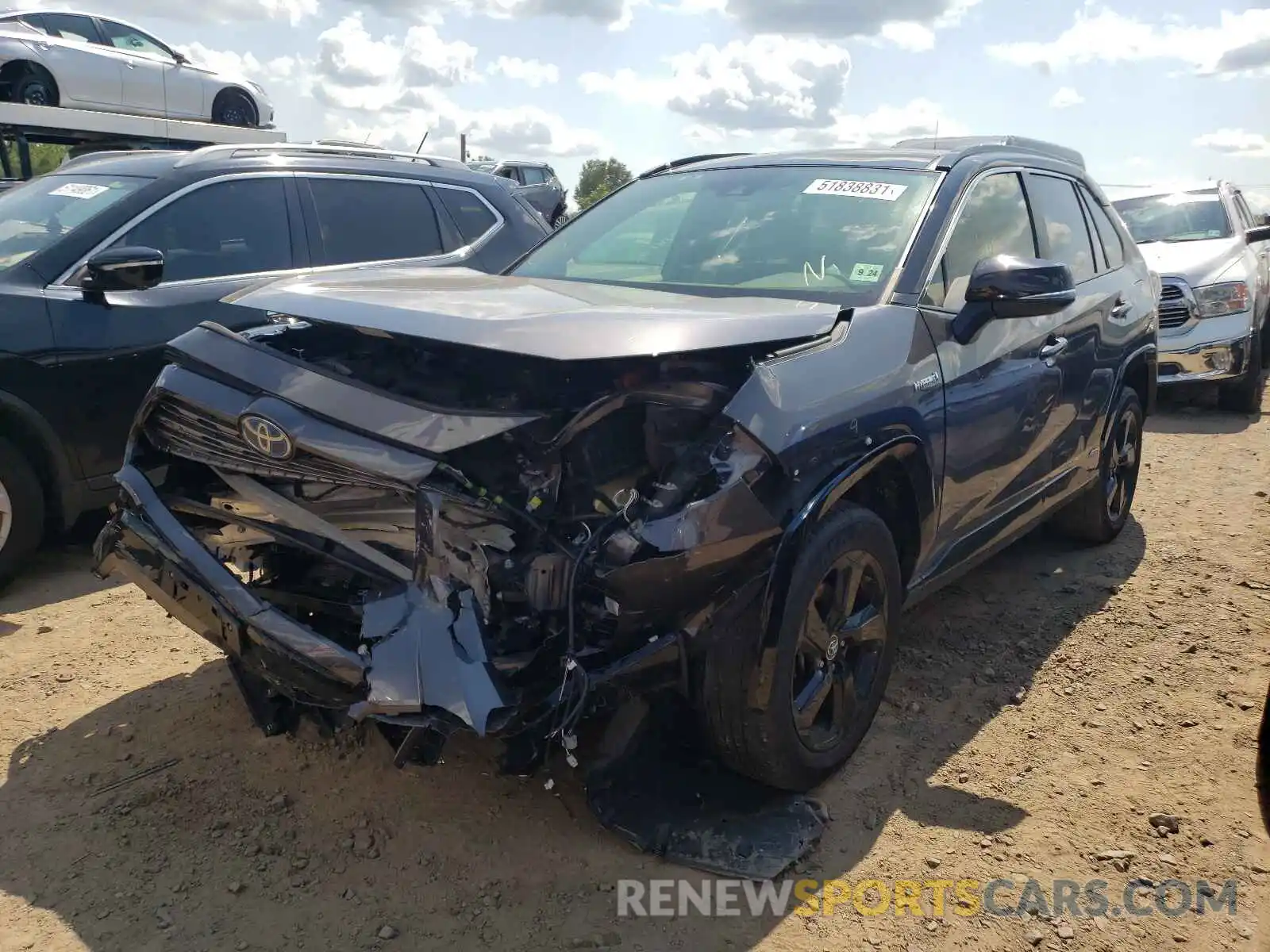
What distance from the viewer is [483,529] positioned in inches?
95.6

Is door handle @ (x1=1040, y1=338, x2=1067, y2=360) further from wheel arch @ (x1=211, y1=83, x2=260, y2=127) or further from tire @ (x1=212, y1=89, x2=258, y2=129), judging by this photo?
wheel arch @ (x1=211, y1=83, x2=260, y2=127)

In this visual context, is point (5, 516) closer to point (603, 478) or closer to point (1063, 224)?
point (603, 478)

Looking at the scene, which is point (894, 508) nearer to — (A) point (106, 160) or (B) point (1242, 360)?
(A) point (106, 160)

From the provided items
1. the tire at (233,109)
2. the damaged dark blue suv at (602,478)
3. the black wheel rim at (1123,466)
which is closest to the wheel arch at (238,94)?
the tire at (233,109)

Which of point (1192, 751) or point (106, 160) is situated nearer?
point (1192, 751)

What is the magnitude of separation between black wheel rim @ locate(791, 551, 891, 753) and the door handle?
136 cm

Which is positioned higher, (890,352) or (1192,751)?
(890,352)

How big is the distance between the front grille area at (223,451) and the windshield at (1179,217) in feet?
30.6

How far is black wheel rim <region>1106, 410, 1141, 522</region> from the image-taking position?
5121 millimetres

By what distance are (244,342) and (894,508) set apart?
2022mm

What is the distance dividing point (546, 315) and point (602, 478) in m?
0.47

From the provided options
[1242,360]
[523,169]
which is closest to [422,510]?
[1242,360]

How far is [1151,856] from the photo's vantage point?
277 centimetres

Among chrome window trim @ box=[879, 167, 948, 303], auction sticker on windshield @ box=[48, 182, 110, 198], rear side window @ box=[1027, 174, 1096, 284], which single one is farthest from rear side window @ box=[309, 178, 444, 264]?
rear side window @ box=[1027, 174, 1096, 284]
